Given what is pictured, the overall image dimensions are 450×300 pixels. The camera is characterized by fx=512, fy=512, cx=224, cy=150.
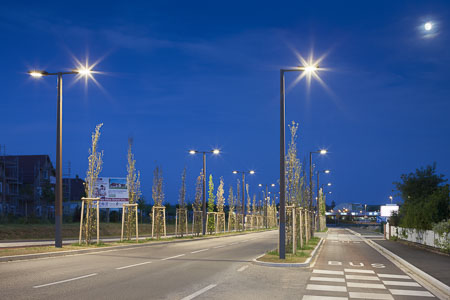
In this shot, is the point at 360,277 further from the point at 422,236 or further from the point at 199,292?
the point at 422,236

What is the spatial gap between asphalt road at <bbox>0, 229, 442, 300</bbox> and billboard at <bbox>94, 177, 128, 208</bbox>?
39.4 metres

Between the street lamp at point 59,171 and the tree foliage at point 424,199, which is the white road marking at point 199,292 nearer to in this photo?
the street lamp at point 59,171

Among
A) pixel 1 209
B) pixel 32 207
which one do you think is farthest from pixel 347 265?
pixel 32 207

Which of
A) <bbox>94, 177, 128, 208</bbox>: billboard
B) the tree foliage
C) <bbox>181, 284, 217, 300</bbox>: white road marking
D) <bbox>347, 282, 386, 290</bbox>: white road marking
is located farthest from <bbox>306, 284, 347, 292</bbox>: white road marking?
<bbox>94, 177, 128, 208</bbox>: billboard

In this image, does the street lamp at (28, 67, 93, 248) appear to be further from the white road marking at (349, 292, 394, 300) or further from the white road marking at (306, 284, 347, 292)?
the white road marking at (349, 292, 394, 300)

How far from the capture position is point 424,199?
38250 millimetres

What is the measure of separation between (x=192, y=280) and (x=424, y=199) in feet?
94.2

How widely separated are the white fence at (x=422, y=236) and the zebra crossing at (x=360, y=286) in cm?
972

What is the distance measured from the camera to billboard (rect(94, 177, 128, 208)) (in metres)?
58.9

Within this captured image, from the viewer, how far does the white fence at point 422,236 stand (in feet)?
85.5

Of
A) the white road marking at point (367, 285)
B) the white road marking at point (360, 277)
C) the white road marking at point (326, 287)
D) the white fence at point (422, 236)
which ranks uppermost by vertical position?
the white road marking at point (326, 287)

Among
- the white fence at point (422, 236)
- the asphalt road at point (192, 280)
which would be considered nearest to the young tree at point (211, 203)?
the white fence at point (422, 236)

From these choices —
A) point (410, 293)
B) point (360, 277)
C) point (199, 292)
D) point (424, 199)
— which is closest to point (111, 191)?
point (424, 199)

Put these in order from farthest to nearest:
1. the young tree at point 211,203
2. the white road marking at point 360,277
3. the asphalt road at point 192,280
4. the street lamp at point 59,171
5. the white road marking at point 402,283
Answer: the young tree at point 211,203
the street lamp at point 59,171
the white road marking at point 360,277
the white road marking at point 402,283
the asphalt road at point 192,280
